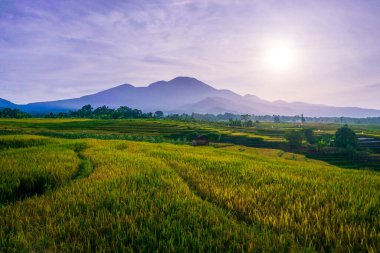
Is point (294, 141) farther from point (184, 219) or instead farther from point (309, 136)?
point (184, 219)

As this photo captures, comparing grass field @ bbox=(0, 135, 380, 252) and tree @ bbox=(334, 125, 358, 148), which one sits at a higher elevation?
grass field @ bbox=(0, 135, 380, 252)

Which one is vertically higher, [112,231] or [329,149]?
[112,231]

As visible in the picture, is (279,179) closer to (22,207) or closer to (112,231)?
(112,231)

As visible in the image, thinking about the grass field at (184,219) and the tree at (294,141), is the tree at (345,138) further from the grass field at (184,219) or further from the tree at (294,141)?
the grass field at (184,219)

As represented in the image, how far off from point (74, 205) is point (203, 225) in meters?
3.15

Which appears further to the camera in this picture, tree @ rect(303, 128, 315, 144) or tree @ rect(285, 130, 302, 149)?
tree @ rect(303, 128, 315, 144)

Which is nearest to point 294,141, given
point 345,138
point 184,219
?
point 345,138

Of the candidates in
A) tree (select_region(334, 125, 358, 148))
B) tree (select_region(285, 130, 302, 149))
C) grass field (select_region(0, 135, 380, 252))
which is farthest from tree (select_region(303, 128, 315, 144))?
grass field (select_region(0, 135, 380, 252))

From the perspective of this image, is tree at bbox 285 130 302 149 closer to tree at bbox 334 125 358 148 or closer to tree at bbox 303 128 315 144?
tree at bbox 334 125 358 148

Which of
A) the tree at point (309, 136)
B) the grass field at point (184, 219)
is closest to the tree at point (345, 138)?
the tree at point (309, 136)

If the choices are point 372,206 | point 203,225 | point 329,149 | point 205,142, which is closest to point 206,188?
point 203,225

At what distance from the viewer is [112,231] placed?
4.25 metres

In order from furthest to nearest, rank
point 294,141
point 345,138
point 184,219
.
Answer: point 345,138, point 294,141, point 184,219

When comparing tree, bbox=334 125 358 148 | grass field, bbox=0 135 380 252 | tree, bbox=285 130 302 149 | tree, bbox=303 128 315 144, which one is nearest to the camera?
grass field, bbox=0 135 380 252
